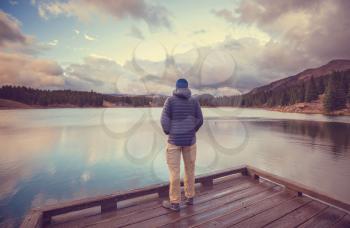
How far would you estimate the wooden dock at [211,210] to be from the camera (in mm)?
3707

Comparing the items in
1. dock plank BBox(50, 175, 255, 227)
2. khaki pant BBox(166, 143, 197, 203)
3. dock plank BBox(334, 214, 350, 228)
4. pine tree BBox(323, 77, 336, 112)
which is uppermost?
pine tree BBox(323, 77, 336, 112)

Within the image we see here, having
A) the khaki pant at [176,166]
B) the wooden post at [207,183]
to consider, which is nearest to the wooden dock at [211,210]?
the wooden post at [207,183]

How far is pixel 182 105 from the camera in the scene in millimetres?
4180

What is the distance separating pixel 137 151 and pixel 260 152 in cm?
970

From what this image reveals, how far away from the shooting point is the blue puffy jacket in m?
4.14

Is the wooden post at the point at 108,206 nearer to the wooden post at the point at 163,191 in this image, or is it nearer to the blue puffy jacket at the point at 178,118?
the wooden post at the point at 163,191

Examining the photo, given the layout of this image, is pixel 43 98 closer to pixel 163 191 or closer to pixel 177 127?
pixel 163 191

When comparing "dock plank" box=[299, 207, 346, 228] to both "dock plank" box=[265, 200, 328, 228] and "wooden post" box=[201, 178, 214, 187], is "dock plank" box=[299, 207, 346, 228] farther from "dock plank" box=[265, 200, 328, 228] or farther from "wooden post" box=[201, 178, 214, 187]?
"wooden post" box=[201, 178, 214, 187]

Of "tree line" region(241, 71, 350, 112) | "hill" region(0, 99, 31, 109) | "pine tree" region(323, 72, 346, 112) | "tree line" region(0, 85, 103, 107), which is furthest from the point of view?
"tree line" region(0, 85, 103, 107)

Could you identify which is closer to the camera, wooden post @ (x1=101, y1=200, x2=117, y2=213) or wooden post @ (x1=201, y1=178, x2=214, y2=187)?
wooden post @ (x1=101, y1=200, x2=117, y2=213)

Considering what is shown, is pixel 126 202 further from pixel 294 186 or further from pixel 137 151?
pixel 137 151

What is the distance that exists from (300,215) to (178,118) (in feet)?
9.84

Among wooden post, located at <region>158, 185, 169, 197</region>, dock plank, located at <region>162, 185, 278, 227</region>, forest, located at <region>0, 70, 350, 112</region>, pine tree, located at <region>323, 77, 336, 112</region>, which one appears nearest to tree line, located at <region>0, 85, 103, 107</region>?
forest, located at <region>0, 70, 350, 112</region>

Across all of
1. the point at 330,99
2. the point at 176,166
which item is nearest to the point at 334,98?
the point at 330,99
